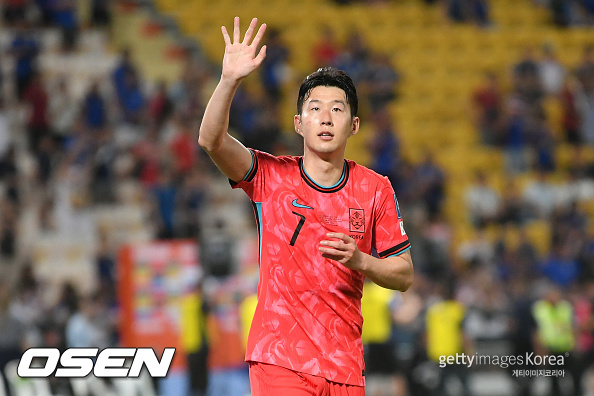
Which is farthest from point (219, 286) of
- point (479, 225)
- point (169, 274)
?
point (479, 225)

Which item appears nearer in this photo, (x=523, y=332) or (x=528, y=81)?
(x=523, y=332)

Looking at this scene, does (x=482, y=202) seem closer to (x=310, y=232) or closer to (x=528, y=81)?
(x=528, y=81)

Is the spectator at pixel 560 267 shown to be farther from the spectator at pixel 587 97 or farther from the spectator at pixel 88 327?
the spectator at pixel 88 327

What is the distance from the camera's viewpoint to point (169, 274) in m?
11.8

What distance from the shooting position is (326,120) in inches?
182

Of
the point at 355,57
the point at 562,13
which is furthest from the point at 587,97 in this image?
the point at 355,57

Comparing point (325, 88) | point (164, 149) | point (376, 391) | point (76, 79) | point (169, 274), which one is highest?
point (76, 79)

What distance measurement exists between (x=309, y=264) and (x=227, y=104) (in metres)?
0.86

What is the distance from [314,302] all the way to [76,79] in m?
12.1

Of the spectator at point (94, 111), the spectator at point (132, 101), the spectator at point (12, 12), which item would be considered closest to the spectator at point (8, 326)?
the spectator at point (94, 111)

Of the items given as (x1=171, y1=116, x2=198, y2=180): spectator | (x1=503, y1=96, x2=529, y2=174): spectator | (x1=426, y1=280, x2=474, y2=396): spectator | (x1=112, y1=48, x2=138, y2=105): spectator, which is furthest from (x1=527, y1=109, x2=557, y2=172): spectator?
(x1=112, y1=48, x2=138, y2=105): spectator

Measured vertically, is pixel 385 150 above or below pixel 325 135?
above

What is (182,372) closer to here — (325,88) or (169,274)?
(169,274)

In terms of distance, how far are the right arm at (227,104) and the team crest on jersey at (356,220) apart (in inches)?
24.6
